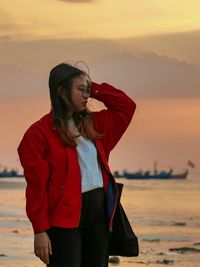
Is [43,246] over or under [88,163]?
under

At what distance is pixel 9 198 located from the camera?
8453mm

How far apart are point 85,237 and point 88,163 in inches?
11.0

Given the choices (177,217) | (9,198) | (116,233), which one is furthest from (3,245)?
(116,233)

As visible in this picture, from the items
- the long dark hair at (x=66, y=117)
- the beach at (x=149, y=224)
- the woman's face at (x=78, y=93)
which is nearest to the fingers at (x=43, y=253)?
the long dark hair at (x=66, y=117)

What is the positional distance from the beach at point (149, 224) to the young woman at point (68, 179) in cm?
294

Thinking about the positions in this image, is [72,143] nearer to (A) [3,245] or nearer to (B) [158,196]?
(A) [3,245]

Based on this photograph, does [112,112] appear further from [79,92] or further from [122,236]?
[122,236]

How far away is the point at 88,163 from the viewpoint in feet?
12.3

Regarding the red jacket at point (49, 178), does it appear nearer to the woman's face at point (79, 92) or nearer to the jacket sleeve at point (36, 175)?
the jacket sleeve at point (36, 175)

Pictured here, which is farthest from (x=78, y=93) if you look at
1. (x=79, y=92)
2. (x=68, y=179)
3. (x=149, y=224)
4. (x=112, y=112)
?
(x=149, y=224)

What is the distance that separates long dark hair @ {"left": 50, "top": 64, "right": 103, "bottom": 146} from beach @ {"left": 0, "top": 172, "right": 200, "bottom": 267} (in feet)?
9.79

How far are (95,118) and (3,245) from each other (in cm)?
361

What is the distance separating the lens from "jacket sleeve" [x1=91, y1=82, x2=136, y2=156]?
3900 mm

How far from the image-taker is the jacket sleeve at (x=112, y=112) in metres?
3.90
